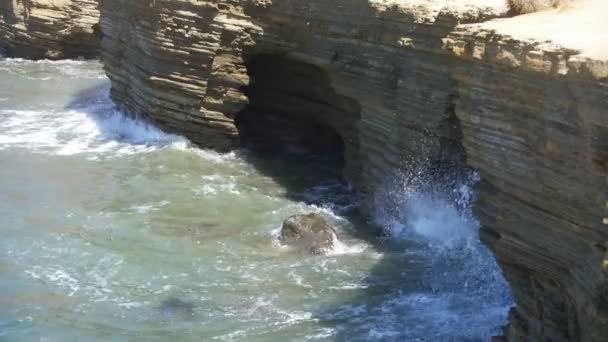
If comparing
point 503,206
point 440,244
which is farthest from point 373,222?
point 503,206

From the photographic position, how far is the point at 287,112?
70.7 feet

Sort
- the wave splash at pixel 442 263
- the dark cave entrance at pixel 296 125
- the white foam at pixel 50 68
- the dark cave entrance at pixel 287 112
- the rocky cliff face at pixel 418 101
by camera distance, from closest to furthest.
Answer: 1. the rocky cliff face at pixel 418 101
2. the wave splash at pixel 442 263
3. the dark cave entrance at pixel 296 125
4. the dark cave entrance at pixel 287 112
5. the white foam at pixel 50 68

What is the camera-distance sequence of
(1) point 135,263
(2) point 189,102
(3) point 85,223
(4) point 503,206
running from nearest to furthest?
(4) point 503,206 < (1) point 135,263 < (3) point 85,223 < (2) point 189,102

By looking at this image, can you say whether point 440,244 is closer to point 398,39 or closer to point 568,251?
point 398,39

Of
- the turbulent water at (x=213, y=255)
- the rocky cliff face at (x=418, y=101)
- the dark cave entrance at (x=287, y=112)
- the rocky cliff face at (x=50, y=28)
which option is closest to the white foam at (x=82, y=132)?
the turbulent water at (x=213, y=255)

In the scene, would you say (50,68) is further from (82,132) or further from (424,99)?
(424,99)

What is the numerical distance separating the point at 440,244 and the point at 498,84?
17.1 ft

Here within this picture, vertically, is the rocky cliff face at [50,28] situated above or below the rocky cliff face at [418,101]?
below

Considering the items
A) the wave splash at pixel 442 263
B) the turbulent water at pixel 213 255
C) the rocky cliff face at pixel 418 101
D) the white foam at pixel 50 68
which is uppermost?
the rocky cliff face at pixel 418 101

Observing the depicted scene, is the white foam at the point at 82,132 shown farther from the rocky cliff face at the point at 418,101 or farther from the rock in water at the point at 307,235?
the rock in water at the point at 307,235

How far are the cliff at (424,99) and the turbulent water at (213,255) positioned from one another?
1117 mm

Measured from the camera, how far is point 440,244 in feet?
50.5

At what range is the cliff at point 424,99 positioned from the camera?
9359mm

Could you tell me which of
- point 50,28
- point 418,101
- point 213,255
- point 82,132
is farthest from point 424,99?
point 50,28
